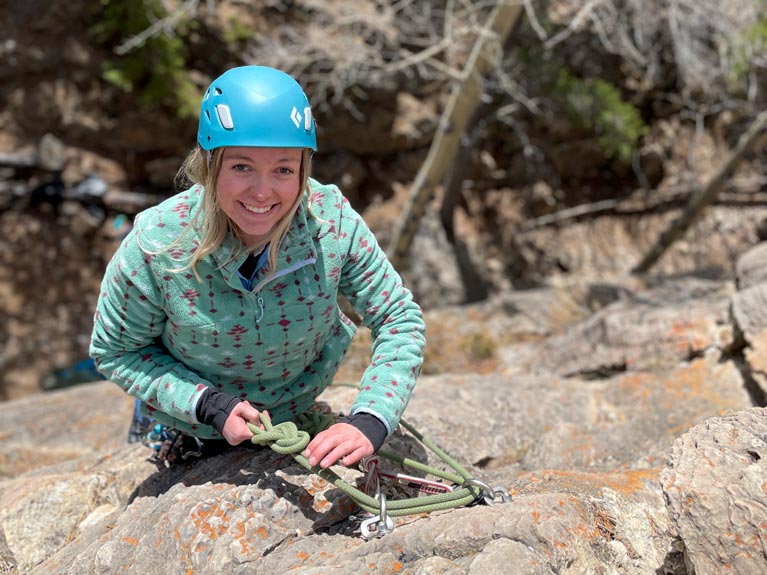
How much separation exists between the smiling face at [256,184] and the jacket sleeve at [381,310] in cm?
29

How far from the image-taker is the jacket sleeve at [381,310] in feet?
6.95

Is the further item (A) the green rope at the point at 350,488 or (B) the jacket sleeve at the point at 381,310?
(B) the jacket sleeve at the point at 381,310

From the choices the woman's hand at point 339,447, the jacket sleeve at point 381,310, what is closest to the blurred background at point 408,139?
the jacket sleeve at point 381,310

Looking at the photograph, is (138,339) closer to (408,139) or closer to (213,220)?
(213,220)

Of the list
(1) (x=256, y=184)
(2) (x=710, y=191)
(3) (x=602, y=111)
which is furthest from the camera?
(3) (x=602, y=111)

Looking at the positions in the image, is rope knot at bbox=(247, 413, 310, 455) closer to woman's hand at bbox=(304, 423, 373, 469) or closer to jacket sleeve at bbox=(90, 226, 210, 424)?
woman's hand at bbox=(304, 423, 373, 469)

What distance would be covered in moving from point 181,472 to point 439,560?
1188 millimetres

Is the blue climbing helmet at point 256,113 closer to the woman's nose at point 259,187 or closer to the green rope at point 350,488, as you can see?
the woman's nose at point 259,187

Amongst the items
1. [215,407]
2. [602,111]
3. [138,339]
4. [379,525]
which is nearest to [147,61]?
[602,111]

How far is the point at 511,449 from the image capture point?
3127mm

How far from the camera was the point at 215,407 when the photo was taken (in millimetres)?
2066

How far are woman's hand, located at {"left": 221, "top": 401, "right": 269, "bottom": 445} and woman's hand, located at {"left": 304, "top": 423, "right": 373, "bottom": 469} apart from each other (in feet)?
0.69

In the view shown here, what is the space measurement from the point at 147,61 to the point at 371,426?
966 cm

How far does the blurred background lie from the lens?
29.1 feet
